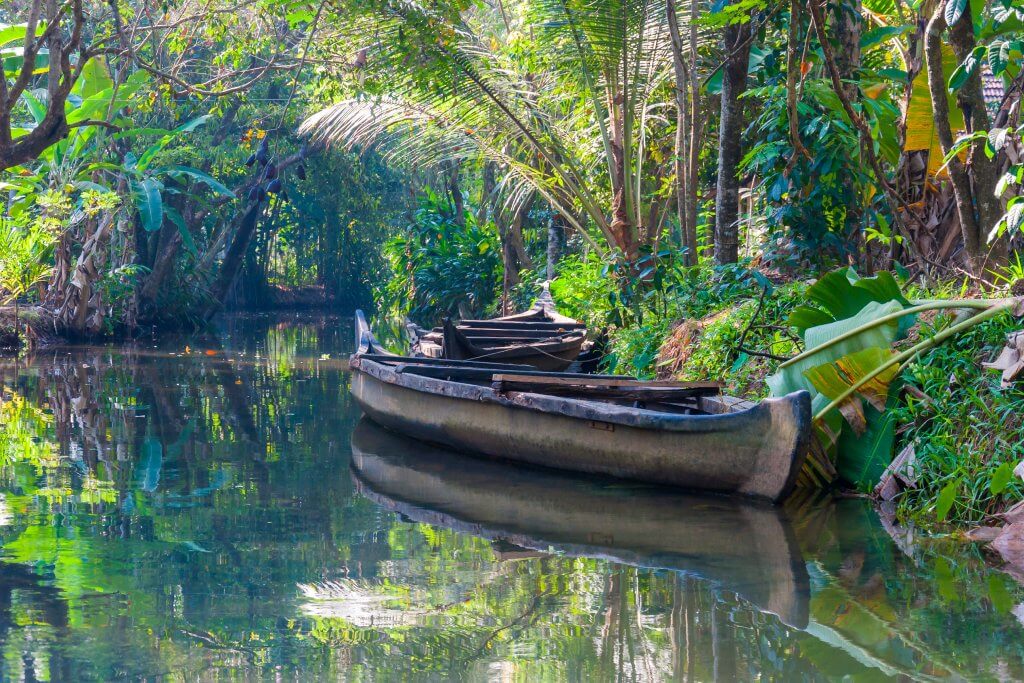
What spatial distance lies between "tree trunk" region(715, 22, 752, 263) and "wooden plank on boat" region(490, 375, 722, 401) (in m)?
2.87

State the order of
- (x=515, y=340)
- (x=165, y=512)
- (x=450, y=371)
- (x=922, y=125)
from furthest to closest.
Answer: (x=515, y=340) → (x=450, y=371) → (x=922, y=125) → (x=165, y=512)

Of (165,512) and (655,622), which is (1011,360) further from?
(165,512)

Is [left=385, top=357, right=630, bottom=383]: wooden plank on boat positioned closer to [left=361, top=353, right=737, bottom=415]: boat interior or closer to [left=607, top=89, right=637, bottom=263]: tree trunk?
[left=361, top=353, right=737, bottom=415]: boat interior

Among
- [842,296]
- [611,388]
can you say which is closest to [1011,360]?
[842,296]

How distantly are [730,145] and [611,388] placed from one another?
3.49m

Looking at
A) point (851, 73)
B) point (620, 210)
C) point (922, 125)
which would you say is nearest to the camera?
point (922, 125)

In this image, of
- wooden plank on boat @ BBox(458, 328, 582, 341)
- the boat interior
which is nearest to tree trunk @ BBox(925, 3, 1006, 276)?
the boat interior

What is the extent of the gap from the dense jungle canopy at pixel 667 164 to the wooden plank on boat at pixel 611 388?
44cm

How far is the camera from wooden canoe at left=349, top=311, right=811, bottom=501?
243 inches

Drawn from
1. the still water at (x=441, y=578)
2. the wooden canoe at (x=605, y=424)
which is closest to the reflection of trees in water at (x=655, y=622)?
the still water at (x=441, y=578)

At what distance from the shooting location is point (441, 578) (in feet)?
16.5

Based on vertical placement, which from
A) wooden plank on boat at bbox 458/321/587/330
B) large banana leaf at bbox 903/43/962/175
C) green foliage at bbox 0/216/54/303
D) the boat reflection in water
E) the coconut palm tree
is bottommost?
the boat reflection in water

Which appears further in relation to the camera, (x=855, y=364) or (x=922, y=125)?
(x=922, y=125)

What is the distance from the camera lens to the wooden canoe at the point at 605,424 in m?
6.18
